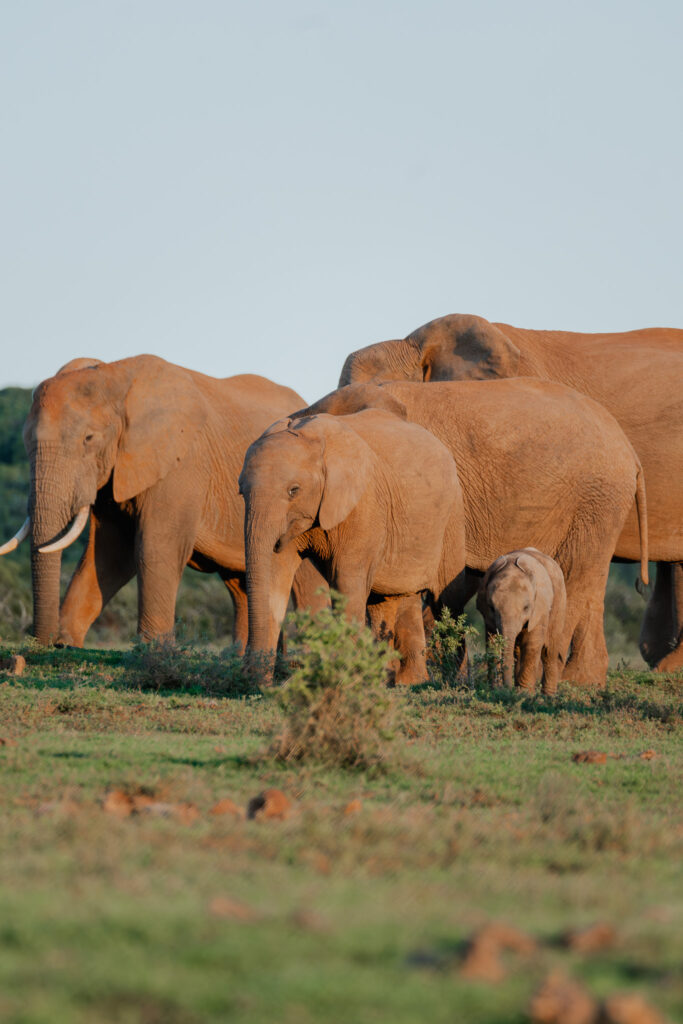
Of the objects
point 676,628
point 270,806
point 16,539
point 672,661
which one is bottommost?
point 672,661

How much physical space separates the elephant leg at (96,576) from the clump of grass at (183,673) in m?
2.75

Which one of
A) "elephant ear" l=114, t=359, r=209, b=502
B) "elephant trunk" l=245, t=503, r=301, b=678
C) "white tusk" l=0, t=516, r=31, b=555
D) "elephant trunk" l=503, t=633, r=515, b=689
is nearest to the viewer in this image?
"elephant trunk" l=245, t=503, r=301, b=678

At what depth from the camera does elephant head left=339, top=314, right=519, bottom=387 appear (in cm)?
1434

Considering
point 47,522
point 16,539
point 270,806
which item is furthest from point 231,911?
point 16,539

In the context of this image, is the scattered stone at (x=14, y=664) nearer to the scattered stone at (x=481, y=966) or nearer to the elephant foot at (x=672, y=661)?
the elephant foot at (x=672, y=661)

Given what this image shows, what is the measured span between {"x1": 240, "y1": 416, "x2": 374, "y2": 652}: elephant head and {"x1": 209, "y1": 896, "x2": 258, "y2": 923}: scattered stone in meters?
6.31

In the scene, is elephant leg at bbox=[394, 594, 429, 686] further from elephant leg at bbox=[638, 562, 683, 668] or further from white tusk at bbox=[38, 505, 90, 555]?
elephant leg at bbox=[638, 562, 683, 668]

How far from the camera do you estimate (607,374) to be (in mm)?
14883

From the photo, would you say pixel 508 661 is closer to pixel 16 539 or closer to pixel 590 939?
pixel 16 539

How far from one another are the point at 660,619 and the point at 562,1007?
1406 cm

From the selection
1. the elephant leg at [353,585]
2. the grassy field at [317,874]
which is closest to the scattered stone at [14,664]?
the elephant leg at [353,585]

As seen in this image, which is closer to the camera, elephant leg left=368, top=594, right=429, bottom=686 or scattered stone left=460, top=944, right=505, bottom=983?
scattered stone left=460, top=944, right=505, bottom=983

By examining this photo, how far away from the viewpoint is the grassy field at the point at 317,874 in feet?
8.38

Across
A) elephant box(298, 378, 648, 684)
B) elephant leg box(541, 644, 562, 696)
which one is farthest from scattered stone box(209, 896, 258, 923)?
elephant box(298, 378, 648, 684)
